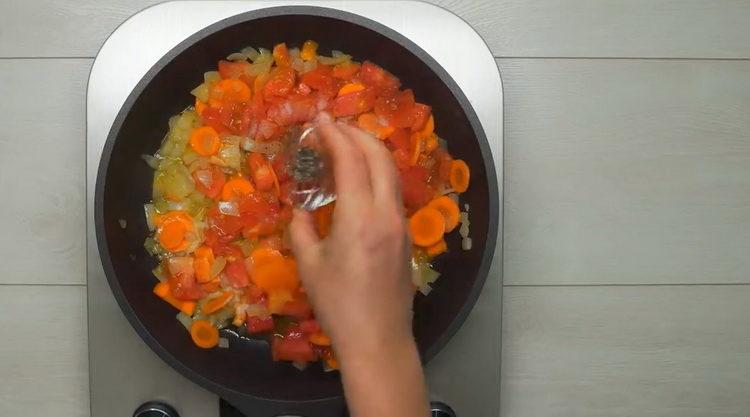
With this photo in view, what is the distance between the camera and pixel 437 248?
78 centimetres

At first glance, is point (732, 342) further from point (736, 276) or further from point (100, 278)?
point (100, 278)

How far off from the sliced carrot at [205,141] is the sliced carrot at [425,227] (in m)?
0.25

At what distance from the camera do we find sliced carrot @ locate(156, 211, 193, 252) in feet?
2.56

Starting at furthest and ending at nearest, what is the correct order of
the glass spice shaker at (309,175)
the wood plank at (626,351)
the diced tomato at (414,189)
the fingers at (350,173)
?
1. the wood plank at (626,351)
2. the diced tomato at (414,189)
3. the glass spice shaker at (309,175)
4. the fingers at (350,173)

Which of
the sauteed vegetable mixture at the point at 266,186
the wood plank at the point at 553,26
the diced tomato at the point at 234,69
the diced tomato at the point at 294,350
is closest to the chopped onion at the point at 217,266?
the sauteed vegetable mixture at the point at 266,186

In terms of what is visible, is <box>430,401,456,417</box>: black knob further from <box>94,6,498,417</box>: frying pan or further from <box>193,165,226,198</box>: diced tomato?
<box>193,165,226,198</box>: diced tomato

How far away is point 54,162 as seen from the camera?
84 centimetres

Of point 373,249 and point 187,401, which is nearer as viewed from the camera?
point 373,249

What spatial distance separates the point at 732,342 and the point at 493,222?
0.43m

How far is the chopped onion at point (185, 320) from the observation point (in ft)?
2.58

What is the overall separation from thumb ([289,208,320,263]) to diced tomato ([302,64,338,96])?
0.85 ft

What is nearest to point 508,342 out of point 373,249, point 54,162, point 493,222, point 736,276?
point 493,222

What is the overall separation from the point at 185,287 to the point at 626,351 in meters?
0.58

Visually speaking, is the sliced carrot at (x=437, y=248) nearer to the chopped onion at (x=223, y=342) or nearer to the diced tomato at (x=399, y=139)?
the diced tomato at (x=399, y=139)
